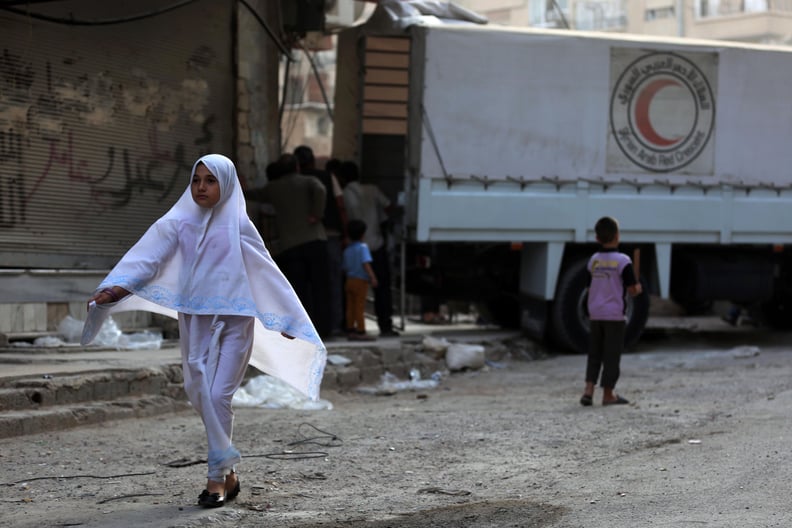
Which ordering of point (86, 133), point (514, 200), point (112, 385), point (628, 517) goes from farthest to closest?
point (514, 200) → point (86, 133) → point (112, 385) → point (628, 517)

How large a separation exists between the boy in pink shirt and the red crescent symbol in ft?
12.1

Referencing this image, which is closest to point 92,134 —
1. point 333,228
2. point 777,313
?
point 333,228

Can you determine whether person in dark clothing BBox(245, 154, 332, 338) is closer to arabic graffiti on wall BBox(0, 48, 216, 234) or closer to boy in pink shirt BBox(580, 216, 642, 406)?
arabic graffiti on wall BBox(0, 48, 216, 234)

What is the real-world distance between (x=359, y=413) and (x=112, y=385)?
66.4 inches

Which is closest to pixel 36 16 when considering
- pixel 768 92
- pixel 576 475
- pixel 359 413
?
pixel 359 413

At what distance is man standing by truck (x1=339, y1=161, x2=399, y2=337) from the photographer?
37.6ft

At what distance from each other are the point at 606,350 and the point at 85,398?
356cm

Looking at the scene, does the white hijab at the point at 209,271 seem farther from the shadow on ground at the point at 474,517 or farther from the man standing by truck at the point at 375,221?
the man standing by truck at the point at 375,221

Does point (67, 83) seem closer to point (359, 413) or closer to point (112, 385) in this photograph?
point (112, 385)

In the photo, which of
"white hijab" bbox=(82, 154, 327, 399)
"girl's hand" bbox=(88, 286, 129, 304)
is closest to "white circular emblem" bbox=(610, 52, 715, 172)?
"white hijab" bbox=(82, 154, 327, 399)

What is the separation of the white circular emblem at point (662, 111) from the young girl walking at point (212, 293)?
713cm

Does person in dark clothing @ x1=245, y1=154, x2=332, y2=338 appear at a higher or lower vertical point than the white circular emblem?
lower

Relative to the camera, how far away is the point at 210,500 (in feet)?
16.5

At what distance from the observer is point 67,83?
9.60 meters
